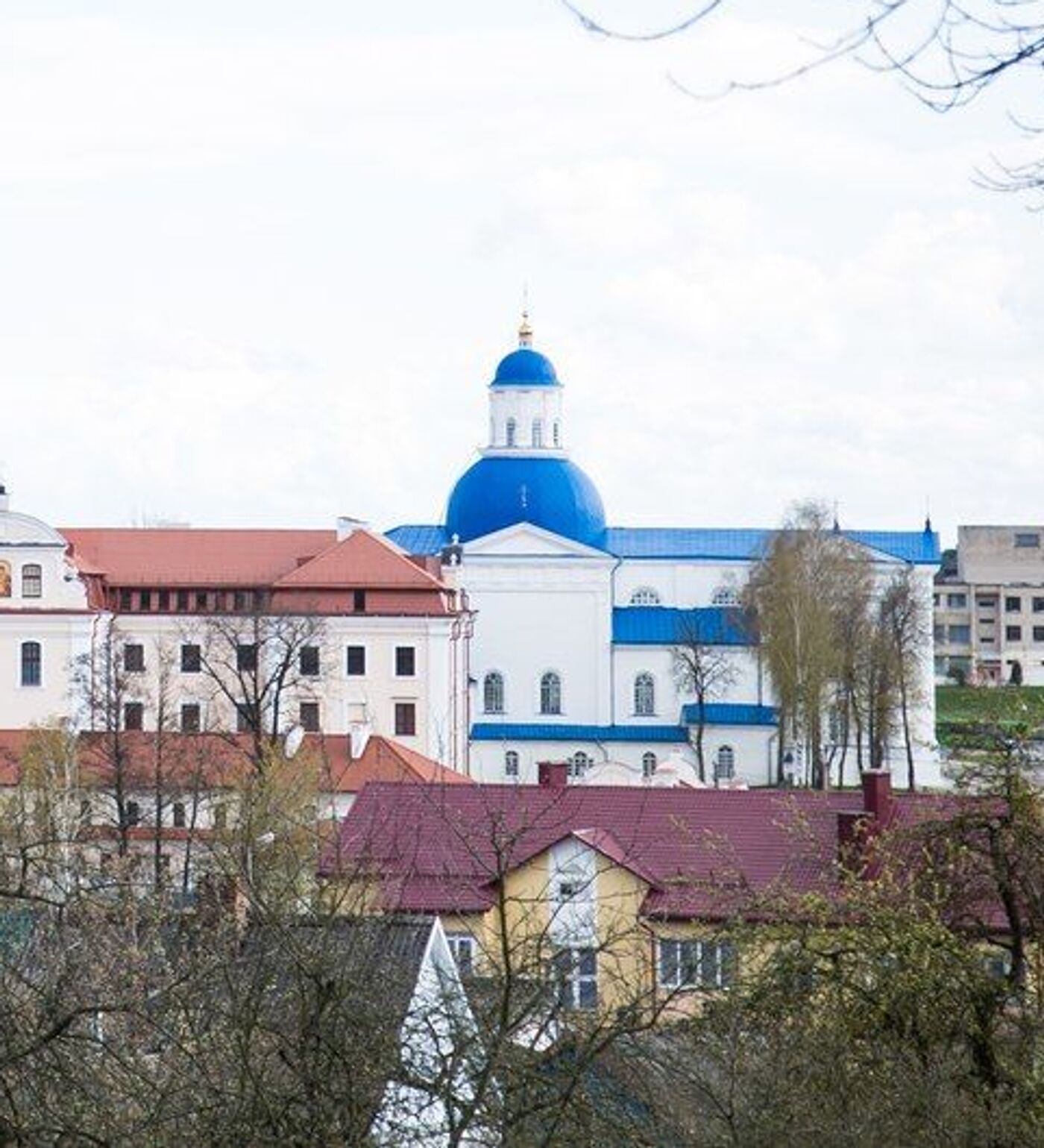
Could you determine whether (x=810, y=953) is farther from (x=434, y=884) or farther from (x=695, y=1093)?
(x=434, y=884)

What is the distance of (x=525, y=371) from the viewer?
68.9 metres

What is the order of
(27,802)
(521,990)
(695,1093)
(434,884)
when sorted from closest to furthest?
(521,990) < (695,1093) < (434,884) < (27,802)

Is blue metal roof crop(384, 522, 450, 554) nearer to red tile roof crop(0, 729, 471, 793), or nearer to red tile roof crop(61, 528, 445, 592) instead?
red tile roof crop(61, 528, 445, 592)

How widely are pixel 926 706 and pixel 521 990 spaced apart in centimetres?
5815

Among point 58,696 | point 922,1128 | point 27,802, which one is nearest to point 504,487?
point 58,696

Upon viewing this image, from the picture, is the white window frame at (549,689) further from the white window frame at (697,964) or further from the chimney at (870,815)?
the white window frame at (697,964)

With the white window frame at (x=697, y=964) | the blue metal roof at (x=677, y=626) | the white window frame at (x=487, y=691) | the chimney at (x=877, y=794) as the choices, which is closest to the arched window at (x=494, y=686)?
the white window frame at (x=487, y=691)

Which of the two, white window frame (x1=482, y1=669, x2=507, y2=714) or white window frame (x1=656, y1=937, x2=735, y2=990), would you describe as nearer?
white window frame (x1=656, y1=937, x2=735, y2=990)

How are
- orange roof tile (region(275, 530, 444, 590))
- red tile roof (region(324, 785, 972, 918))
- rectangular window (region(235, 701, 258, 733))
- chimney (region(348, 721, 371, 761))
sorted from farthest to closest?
1. orange roof tile (region(275, 530, 444, 590))
2. chimney (region(348, 721, 371, 761))
3. rectangular window (region(235, 701, 258, 733))
4. red tile roof (region(324, 785, 972, 918))

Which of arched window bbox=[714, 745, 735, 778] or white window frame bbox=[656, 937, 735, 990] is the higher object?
arched window bbox=[714, 745, 735, 778]

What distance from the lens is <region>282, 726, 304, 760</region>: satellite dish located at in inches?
1821

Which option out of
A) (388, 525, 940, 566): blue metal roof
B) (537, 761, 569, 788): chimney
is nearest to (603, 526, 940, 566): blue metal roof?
(388, 525, 940, 566): blue metal roof

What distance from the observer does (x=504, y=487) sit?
66.6 m

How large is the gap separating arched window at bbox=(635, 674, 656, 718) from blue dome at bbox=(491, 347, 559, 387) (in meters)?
7.54
